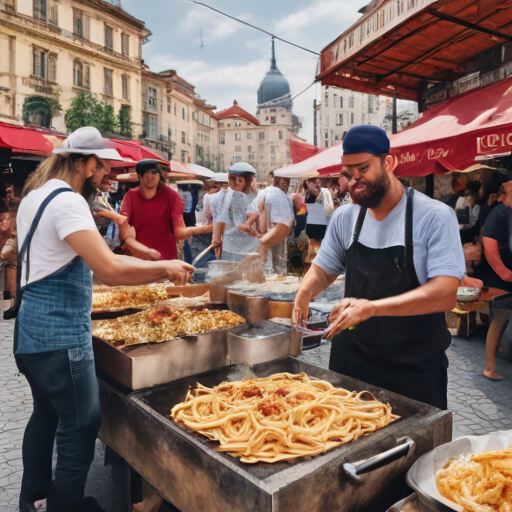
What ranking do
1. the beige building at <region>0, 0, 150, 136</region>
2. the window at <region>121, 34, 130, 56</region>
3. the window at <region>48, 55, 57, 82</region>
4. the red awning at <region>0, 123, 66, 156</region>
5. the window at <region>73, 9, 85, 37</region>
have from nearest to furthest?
1. the red awning at <region>0, 123, 66, 156</region>
2. the beige building at <region>0, 0, 150, 136</region>
3. the window at <region>48, 55, 57, 82</region>
4. the window at <region>73, 9, 85, 37</region>
5. the window at <region>121, 34, 130, 56</region>

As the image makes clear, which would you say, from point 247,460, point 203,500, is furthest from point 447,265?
point 203,500

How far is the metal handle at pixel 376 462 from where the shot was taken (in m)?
1.48

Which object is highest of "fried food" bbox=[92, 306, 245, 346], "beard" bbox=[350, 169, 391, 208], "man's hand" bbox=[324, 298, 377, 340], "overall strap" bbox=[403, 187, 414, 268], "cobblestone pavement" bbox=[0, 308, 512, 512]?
"beard" bbox=[350, 169, 391, 208]

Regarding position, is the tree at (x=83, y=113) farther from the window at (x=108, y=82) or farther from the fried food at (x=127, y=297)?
the fried food at (x=127, y=297)

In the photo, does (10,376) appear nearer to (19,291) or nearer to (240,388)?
(19,291)

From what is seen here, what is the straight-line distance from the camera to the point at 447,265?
6.64 ft

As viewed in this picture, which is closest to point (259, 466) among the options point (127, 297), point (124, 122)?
point (127, 297)

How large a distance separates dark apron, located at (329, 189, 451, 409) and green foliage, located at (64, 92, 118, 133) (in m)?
36.1

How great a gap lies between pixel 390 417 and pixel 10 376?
4694 millimetres

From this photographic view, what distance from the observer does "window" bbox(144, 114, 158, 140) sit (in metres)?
49.4

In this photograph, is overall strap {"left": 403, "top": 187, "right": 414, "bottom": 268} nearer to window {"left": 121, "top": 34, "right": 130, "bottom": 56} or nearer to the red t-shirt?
the red t-shirt

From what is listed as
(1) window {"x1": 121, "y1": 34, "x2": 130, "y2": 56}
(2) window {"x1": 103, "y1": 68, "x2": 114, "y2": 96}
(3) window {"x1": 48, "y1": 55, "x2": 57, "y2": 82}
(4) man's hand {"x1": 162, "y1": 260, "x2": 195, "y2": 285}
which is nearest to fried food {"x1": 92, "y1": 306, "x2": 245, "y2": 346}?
(4) man's hand {"x1": 162, "y1": 260, "x2": 195, "y2": 285}

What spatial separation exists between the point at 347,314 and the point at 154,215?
132 inches

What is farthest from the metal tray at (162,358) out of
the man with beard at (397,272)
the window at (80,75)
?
the window at (80,75)
